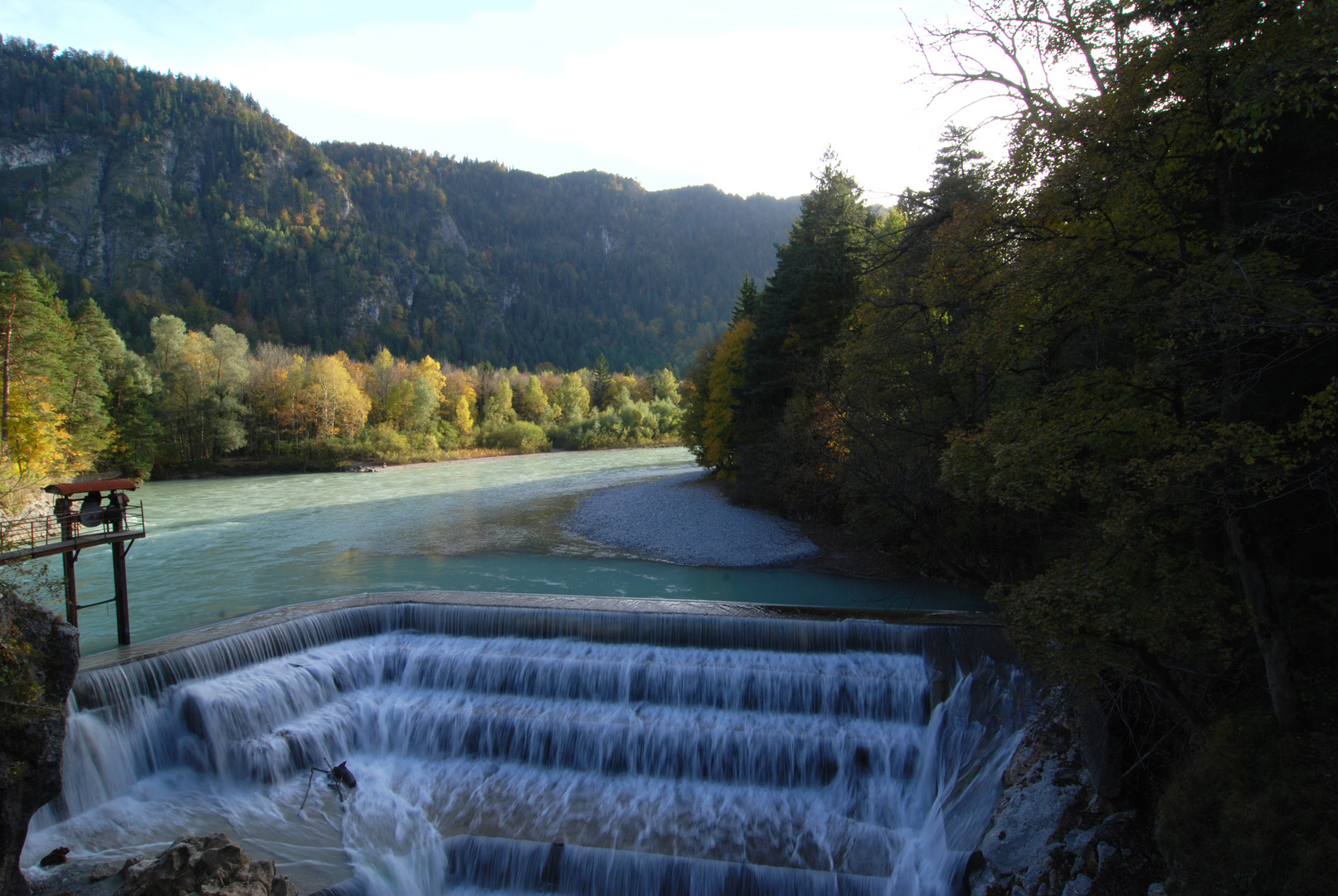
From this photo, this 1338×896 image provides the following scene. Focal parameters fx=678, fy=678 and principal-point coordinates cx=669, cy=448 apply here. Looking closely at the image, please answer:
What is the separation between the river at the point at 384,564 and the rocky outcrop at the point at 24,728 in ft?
17.2

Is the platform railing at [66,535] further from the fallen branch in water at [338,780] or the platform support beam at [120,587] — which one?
the fallen branch in water at [338,780]

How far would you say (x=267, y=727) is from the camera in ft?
36.1

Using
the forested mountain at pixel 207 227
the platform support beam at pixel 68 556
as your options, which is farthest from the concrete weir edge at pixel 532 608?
the forested mountain at pixel 207 227

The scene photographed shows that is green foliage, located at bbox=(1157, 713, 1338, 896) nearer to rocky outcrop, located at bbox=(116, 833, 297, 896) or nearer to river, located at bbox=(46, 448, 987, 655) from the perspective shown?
river, located at bbox=(46, 448, 987, 655)

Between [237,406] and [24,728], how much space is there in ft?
179

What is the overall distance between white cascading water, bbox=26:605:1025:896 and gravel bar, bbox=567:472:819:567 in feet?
27.8

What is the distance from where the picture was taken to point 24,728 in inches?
305

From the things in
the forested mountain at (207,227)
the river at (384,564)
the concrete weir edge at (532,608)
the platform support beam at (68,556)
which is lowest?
the river at (384,564)

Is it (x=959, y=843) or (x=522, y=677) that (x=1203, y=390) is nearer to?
(x=959, y=843)

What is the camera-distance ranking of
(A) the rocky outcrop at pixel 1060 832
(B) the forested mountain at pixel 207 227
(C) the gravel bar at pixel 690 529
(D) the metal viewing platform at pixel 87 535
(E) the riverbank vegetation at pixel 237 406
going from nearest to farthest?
(A) the rocky outcrop at pixel 1060 832 → (D) the metal viewing platform at pixel 87 535 → (C) the gravel bar at pixel 690 529 → (E) the riverbank vegetation at pixel 237 406 → (B) the forested mountain at pixel 207 227

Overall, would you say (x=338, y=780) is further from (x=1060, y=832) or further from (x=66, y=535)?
(x=1060, y=832)

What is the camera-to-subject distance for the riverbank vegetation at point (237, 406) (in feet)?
103

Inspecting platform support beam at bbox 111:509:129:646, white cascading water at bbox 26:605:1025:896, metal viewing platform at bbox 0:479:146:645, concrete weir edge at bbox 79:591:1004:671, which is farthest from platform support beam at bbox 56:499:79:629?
white cascading water at bbox 26:605:1025:896

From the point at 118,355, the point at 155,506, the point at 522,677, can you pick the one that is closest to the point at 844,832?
the point at 522,677
